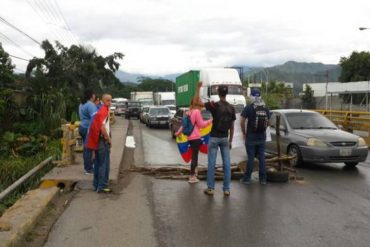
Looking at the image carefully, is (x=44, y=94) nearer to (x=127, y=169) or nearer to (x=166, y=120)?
(x=127, y=169)

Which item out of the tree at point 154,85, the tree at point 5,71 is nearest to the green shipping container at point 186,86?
the tree at point 5,71

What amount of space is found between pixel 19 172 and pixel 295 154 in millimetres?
6549

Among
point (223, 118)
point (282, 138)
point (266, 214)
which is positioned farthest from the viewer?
point (282, 138)

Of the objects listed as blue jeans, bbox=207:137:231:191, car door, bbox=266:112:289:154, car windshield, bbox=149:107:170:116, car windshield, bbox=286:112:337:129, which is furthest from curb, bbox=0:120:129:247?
car windshield, bbox=149:107:170:116

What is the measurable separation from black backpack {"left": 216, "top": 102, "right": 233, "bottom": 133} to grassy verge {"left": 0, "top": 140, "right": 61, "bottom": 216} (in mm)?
3576

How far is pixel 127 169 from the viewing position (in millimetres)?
11758

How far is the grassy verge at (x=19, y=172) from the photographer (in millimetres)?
8711

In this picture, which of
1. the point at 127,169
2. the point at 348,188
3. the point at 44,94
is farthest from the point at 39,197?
the point at 44,94

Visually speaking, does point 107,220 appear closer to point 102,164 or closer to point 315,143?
point 102,164

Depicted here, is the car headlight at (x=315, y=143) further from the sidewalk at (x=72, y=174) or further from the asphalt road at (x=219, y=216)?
the sidewalk at (x=72, y=174)

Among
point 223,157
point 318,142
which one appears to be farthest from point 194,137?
point 318,142

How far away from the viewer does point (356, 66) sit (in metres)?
73.1

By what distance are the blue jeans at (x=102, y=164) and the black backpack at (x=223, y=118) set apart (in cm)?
201

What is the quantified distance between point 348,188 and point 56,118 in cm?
1169
